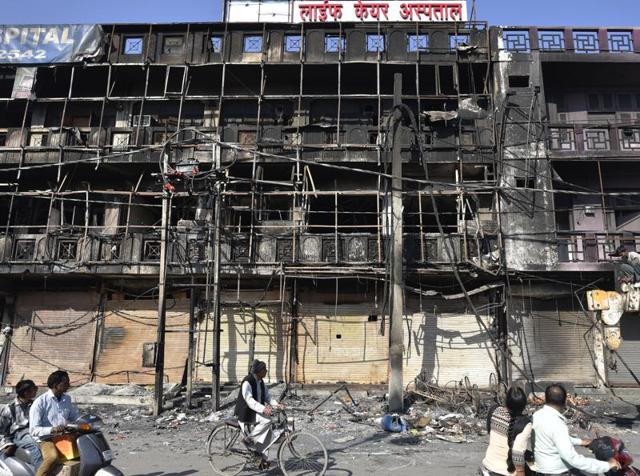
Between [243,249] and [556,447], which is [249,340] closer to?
[243,249]

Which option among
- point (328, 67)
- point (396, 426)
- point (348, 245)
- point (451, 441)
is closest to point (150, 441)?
point (396, 426)

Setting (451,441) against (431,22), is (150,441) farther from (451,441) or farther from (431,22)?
(431,22)

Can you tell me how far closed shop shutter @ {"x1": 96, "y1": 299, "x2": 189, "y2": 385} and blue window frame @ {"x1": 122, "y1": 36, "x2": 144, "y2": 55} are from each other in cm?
930

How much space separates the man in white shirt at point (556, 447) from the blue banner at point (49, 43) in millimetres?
19159

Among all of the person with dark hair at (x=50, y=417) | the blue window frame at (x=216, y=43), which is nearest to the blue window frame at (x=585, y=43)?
the blue window frame at (x=216, y=43)

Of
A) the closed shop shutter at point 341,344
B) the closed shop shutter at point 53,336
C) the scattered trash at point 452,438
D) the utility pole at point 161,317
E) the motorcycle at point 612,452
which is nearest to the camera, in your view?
the motorcycle at point 612,452

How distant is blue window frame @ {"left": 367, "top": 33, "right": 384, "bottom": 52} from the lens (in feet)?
59.0

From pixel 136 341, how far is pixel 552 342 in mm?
13417

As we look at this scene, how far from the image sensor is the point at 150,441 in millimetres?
9883

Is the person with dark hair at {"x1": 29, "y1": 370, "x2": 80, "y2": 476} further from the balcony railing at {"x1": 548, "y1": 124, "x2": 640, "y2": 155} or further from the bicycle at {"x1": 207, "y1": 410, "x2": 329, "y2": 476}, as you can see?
the balcony railing at {"x1": 548, "y1": 124, "x2": 640, "y2": 155}

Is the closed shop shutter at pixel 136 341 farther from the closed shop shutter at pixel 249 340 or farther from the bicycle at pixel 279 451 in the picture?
the bicycle at pixel 279 451

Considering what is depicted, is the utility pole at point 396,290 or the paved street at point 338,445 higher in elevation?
the utility pole at point 396,290

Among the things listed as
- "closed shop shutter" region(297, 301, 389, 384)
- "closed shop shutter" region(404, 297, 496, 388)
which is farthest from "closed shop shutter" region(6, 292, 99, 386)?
"closed shop shutter" region(404, 297, 496, 388)

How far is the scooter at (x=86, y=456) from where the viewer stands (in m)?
5.19
